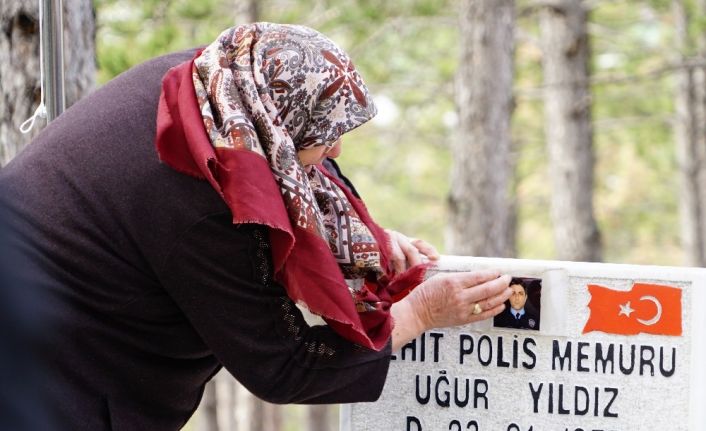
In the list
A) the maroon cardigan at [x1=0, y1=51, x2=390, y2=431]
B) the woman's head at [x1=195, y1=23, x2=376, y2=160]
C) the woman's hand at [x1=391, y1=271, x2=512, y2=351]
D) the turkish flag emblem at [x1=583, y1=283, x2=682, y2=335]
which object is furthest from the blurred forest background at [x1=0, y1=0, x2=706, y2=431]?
the turkish flag emblem at [x1=583, y1=283, x2=682, y2=335]

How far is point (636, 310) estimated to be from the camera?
9.30 ft

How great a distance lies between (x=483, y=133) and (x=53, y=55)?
12.6 ft

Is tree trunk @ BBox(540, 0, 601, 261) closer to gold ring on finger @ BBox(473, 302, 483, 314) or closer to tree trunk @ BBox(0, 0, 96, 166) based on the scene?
tree trunk @ BBox(0, 0, 96, 166)

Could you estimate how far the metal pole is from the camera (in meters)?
3.04

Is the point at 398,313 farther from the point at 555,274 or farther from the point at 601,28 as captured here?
the point at 601,28

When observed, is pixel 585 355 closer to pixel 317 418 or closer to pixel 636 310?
pixel 636 310

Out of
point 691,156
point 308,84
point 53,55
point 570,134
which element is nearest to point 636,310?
point 308,84

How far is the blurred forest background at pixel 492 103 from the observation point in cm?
650

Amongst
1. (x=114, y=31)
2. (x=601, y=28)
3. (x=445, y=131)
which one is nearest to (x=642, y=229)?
(x=445, y=131)

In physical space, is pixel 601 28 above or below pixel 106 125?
above

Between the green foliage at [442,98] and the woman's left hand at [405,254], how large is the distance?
3311 mm

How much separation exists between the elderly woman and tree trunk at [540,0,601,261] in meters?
7.89

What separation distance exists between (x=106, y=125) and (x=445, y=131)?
490 inches

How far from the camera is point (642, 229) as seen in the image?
18.5 m
